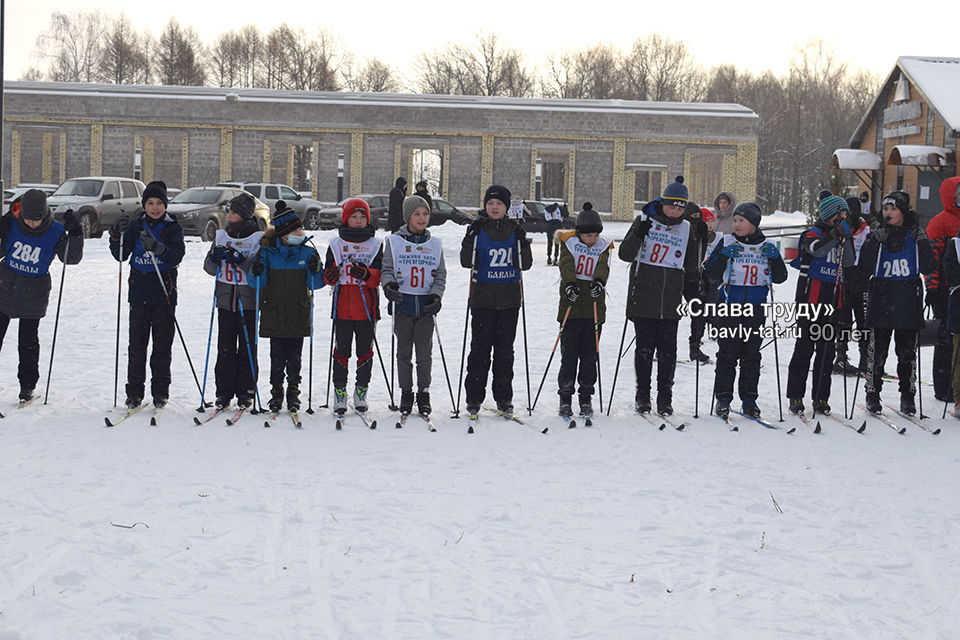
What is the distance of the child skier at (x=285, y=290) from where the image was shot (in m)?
7.08

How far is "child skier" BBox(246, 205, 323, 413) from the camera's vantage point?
7082mm

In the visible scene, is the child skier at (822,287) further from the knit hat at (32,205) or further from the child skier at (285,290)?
the knit hat at (32,205)

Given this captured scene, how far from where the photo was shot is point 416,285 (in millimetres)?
7176

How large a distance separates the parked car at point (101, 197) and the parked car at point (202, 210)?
3.25ft

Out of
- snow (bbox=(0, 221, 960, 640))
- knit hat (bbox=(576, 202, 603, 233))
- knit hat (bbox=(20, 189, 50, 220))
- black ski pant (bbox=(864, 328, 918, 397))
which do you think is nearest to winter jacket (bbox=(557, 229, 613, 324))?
knit hat (bbox=(576, 202, 603, 233))

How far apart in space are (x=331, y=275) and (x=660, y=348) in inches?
94.9

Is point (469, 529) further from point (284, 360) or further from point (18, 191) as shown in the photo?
point (18, 191)

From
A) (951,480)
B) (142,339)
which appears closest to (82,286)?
(142,339)

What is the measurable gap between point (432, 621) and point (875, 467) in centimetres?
351

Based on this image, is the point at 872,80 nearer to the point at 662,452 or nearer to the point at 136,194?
the point at 136,194

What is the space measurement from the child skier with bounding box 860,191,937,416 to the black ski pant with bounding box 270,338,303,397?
4244 mm

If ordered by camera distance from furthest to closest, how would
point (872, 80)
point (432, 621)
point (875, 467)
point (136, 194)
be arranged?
point (872, 80) < point (136, 194) < point (875, 467) < point (432, 621)

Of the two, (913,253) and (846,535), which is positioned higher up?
(913,253)

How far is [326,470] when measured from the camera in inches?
229
